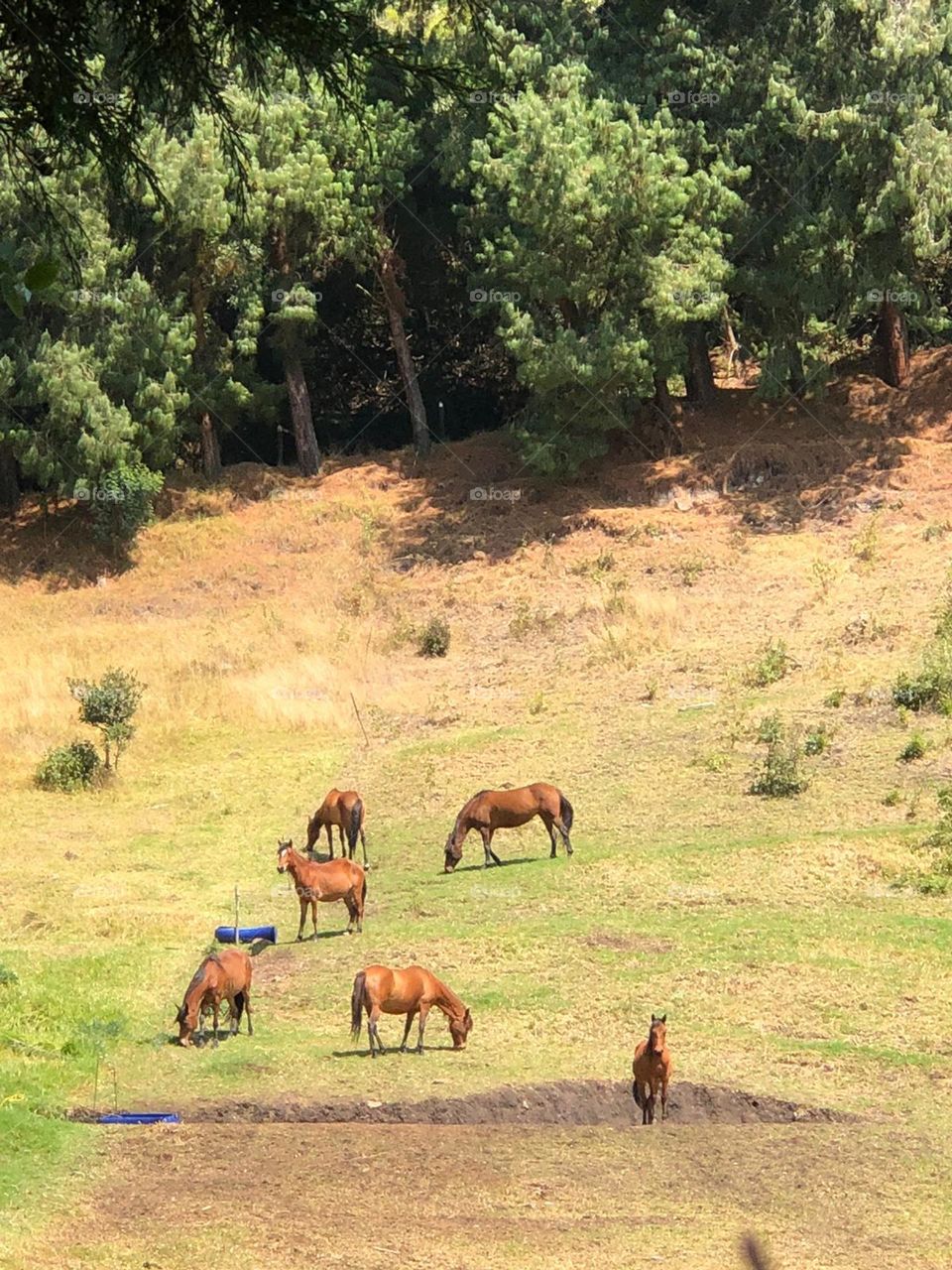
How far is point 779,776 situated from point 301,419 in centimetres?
2793

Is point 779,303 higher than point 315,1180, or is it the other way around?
point 779,303

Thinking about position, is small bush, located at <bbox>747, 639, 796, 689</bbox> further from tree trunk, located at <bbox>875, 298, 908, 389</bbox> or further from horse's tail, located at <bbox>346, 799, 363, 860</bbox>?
tree trunk, located at <bbox>875, 298, 908, 389</bbox>

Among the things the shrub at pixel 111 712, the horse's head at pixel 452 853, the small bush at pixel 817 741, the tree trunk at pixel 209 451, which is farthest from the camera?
the tree trunk at pixel 209 451

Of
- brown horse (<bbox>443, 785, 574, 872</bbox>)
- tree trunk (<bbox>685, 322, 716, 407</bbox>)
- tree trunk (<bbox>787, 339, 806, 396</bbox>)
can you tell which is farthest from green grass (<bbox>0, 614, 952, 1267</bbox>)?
tree trunk (<bbox>685, 322, 716, 407</bbox>)

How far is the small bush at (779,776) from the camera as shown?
28156mm

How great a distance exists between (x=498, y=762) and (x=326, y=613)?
14.4 meters

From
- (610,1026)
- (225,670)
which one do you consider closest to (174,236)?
(225,670)

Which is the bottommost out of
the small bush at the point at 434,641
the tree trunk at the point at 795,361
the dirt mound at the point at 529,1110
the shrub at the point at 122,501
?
the dirt mound at the point at 529,1110

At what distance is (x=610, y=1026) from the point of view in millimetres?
18141

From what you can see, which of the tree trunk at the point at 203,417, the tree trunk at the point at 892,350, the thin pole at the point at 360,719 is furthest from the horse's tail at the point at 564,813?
the tree trunk at the point at 892,350

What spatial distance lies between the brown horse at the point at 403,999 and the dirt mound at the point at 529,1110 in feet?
4.00

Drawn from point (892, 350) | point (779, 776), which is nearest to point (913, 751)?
point (779, 776)

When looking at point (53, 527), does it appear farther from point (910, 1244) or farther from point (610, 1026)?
point (910, 1244)

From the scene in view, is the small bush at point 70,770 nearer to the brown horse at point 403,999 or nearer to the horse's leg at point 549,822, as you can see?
the horse's leg at point 549,822
